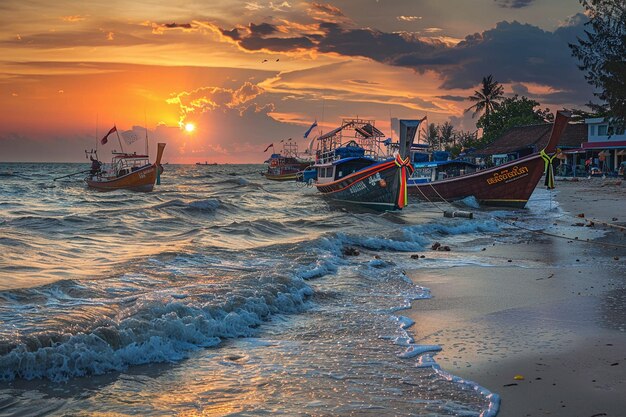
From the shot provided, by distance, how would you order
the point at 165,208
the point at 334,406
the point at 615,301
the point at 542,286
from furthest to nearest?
the point at 165,208 → the point at 542,286 → the point at 615,301 → the point at 334,406

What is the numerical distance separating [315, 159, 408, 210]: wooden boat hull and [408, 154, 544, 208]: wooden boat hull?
3512 mm

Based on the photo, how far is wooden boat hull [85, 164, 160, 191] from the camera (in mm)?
50281

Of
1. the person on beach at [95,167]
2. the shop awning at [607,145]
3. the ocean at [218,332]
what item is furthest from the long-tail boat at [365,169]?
the shop awning at [607,145]

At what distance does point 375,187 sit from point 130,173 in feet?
83.2

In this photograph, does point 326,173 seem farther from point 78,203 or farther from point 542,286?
point 542,286

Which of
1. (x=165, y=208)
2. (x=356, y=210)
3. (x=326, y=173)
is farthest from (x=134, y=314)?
(x=326, y=173)

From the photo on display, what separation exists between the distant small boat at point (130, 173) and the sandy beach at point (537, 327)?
37.9 m

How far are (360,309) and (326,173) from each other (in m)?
29.2

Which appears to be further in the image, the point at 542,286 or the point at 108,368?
the point at 542,286

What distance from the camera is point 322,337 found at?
836cm

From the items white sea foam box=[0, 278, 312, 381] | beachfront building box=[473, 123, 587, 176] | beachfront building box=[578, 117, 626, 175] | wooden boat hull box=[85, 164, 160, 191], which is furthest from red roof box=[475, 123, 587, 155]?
white sea foam box=[0, 278, 312, 381]

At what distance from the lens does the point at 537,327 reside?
337 inches

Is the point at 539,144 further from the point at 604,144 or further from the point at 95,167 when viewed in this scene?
the point at 95,167

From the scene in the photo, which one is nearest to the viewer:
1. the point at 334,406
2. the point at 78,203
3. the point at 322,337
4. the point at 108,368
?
the point at 334,406
